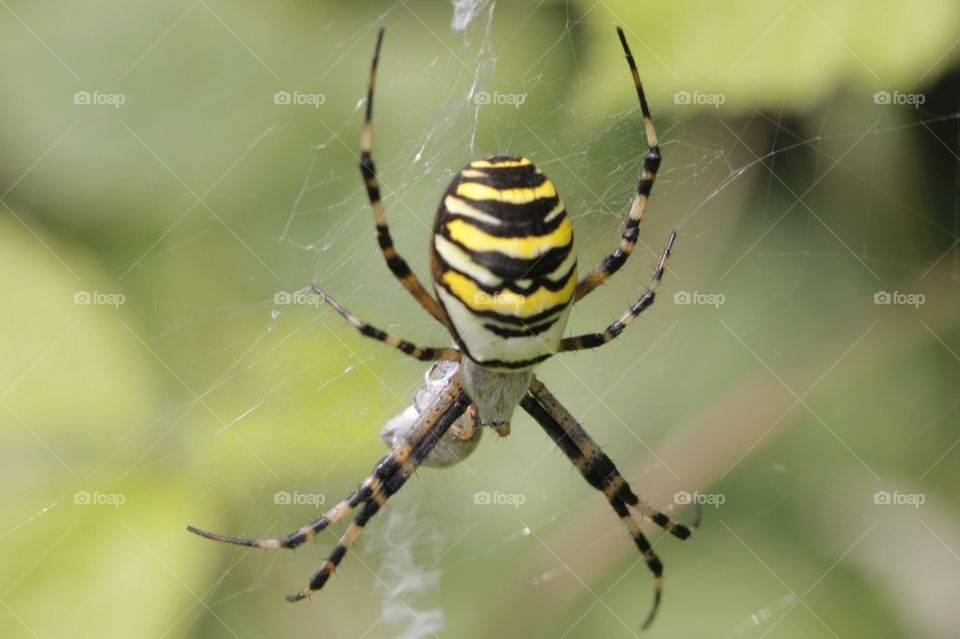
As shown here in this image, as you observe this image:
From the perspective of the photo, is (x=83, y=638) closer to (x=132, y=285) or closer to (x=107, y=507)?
(x=107, y=507)

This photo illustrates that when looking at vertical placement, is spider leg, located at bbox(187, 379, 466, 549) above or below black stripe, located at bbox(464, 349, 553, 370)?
below

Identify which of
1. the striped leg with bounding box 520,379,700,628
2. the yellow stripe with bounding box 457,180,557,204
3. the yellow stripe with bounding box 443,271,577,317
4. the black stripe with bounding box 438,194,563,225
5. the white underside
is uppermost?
the yellow stripe with bounding box 457,180,557,204

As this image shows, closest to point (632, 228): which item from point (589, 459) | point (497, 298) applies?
point (497, 298)

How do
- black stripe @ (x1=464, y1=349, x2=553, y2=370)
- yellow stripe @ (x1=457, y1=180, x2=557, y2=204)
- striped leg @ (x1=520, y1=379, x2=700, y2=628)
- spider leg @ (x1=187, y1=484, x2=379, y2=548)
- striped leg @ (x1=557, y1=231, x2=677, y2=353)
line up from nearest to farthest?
1. yellow stripe @ (x1=457, y1=180, x2=557, y2=204)
2. black stripe @ (x1=464, y1=349, x2=553, y2=370)
3. striped leg @ (x1=557, y1=231, x2=677, y2=353)
4. spider leg @ (x1=187, y1=484, x2=379, y2=548)
5. striped leg @ (x1=520, y1=379, x2=700, y2=628)

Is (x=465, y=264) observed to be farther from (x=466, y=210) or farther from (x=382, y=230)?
(x=382, y=230)

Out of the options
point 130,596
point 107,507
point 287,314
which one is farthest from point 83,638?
point 287,314

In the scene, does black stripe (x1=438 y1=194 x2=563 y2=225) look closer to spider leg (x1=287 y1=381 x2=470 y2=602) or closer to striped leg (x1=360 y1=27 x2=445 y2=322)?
striped leg (x1=360 y1=27 x2=445 y2=322)

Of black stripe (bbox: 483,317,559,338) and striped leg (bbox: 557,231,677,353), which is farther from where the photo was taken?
striped leg (bbox: 557,231,677,353)

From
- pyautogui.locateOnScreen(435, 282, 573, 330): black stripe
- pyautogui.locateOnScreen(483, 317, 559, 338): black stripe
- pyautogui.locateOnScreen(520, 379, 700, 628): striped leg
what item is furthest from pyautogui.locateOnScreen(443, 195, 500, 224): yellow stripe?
pyautogui.locateOnScreen(520, 379, 700, 628): striped leg

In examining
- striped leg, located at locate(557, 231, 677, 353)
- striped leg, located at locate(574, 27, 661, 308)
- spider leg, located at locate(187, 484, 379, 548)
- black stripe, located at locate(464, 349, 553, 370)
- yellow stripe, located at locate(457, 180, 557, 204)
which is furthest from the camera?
spider leg, located at locate(187, 484, 379, 548)
